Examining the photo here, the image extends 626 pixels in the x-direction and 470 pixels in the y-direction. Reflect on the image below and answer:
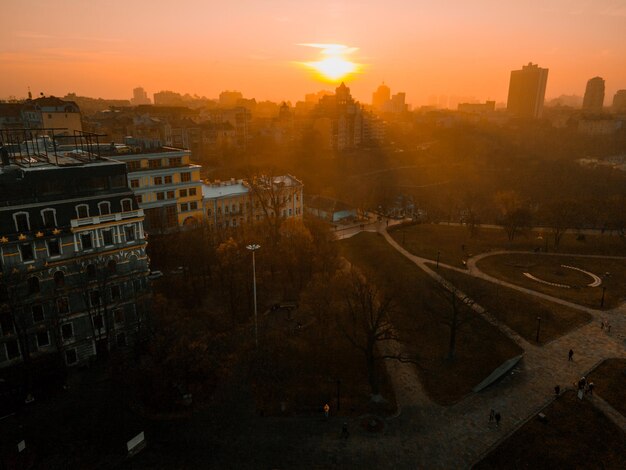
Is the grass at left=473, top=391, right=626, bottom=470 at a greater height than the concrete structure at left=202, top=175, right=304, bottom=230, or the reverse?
the concrete structure at left=202, top=175, right=304, bottom=230

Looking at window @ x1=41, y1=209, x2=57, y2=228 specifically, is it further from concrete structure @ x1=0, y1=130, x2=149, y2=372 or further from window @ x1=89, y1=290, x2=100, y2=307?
window @ x1=89, y1=290, x2=100, y2=307

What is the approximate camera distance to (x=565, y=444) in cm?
2941

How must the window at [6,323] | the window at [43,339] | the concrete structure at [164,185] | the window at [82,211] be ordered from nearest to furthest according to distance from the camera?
the window at [6,323] → the window at [43,339] → the window at [82,211] → the concrete structure at [164,185]

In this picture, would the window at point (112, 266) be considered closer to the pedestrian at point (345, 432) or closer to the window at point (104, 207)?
the window at point (104, 207)

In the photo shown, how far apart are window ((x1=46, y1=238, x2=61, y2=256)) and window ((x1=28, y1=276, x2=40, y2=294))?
7.38ft

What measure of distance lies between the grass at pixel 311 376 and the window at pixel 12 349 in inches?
762

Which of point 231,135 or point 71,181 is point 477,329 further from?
point 231,135

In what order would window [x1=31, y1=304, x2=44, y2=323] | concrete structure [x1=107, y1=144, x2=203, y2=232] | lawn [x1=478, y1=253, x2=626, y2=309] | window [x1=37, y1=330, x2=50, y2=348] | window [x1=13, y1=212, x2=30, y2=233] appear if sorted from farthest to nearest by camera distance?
concrete structure [x1=107, y1=144, x2=203, y2=232]
lawn [x1=478, y1=253, x2=626, y2=309]
window [x1=37, y1=330, x2=50, y2=348]
window [x1=31, y1=304, x2=44, y2=323]
window [x1=13, y1=212, x2=30, y2=233]

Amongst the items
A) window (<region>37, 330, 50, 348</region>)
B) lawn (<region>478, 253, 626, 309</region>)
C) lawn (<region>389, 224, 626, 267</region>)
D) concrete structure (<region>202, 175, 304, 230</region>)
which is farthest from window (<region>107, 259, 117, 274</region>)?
lawn (<region>478, 253, 626, 309</region>)

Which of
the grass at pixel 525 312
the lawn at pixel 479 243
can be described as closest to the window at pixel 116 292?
the grass at pixel 525 312

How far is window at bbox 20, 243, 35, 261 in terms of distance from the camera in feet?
110

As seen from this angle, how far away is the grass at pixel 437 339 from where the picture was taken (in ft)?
121

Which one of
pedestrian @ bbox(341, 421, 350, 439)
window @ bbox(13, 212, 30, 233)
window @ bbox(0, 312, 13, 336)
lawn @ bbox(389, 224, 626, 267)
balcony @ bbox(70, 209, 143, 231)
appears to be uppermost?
window @ bbox(13, 212, 30, 233)

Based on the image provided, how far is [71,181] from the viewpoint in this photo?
36.1 m
